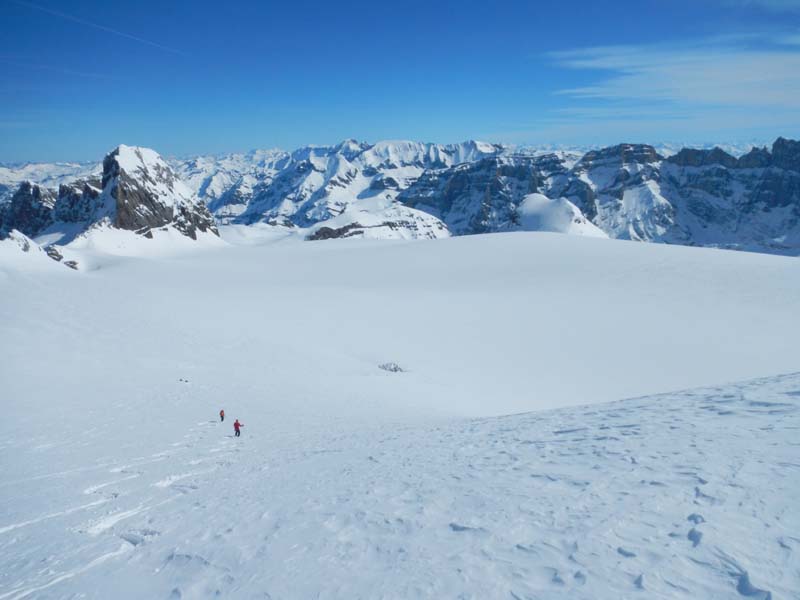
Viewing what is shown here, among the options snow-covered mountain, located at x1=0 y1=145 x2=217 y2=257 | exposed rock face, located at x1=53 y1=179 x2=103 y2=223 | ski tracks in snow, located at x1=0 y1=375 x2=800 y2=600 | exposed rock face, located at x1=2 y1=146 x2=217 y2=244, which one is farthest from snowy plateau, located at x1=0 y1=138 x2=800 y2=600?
exposed rock face, located at x1=53 y1=179 x2=103 y2=223

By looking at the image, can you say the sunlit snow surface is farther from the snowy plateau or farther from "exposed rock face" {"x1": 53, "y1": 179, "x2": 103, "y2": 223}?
"exposed rock face" {"x1": 53, "y1": 179, "x2": 103, "y2": 223}

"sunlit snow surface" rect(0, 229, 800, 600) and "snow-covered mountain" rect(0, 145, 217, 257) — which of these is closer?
"sunlit snow surface" rect(0, 229, 800, 600)

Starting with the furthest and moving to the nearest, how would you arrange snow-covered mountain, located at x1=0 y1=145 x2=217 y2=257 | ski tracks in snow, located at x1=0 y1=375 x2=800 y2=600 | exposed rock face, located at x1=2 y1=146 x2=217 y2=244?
exposed rock face, located at x1=2 y1=146 x2=217 y2=244
snow-covered mountain, located at x1=0 y1=145 x2=217 y2=257
ski tracks in snow, located at x1=0 y1=375 x2=800 y2=600

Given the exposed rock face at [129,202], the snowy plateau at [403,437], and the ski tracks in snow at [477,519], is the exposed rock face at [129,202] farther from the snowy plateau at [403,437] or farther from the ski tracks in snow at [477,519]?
the ski tracks in snow at [477,519]

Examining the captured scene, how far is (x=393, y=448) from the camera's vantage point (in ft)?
41.8

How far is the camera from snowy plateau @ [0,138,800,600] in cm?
629

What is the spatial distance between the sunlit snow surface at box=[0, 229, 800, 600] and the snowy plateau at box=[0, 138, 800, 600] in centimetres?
6

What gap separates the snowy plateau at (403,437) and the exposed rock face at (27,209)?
98181 mm

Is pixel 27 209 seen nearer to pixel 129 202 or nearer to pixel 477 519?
pixel 129 202

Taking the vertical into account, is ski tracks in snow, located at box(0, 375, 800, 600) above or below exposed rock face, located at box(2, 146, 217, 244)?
below

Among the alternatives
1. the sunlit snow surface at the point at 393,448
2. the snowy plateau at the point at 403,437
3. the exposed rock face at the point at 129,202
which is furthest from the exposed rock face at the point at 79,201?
the sunlit snow surface at the point at 393,448

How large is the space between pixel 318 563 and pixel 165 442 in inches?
385

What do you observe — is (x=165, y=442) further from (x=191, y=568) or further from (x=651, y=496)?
(x=651, y=496)

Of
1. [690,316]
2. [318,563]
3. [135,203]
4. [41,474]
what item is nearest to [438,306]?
[690,316]
